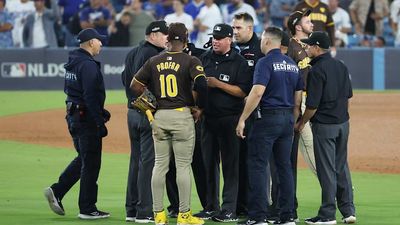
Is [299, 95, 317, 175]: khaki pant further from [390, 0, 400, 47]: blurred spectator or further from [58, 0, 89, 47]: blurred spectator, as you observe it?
[390, 0, 400, 47]: blurred spectator

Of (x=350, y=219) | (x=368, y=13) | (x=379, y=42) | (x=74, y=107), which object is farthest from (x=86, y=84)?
(x=368, y=13)

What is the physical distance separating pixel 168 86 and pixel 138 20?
57.4ft

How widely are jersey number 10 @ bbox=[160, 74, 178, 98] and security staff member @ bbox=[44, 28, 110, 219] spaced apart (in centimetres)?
103

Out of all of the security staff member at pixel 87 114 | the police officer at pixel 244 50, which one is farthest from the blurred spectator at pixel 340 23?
the security staff member at pixel 87 114

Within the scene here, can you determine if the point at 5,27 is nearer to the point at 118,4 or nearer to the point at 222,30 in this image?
the point at 118,4

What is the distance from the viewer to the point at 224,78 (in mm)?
11141

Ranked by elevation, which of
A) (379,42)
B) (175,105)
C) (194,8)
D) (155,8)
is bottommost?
(379,42)

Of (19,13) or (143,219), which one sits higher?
(19,13)

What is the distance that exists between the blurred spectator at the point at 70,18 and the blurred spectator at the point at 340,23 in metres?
6.67

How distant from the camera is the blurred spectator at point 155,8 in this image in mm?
28469

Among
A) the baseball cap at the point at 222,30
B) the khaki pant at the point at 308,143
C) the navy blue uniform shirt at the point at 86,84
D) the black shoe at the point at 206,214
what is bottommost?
the black shoe at the point at 206,214

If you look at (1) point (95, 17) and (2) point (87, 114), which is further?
(1) point (95, 17)

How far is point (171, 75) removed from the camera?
1049cm

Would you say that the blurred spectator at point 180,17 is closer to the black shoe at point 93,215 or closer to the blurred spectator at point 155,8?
the blurred spectator at point 155,8
